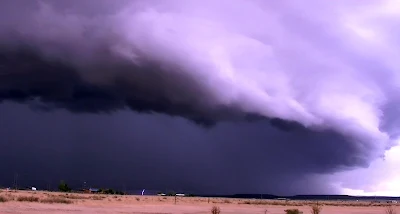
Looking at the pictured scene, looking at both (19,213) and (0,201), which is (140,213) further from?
(0,201)

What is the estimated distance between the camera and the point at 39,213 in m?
49.0

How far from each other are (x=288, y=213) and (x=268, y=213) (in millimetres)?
9389

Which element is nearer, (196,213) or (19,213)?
(19,213)

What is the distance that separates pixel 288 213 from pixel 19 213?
34796mm

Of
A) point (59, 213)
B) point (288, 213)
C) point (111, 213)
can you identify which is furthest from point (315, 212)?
point (59, 213)

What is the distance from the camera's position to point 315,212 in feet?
189

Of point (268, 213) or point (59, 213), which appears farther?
point (268, 213)

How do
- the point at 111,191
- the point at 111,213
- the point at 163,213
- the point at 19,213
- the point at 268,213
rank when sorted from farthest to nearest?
the point at 111,191, the point at 268,213, the point at 163,213, the point at 111,213, the point at 19,213

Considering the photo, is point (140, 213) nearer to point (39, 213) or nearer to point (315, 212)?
point (39, 213)

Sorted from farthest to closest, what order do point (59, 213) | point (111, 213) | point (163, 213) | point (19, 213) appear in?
point (163, 213) < point (111, 213) < point (59, 213) < point (19, 213)

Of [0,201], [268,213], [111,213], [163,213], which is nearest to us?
[111,213]

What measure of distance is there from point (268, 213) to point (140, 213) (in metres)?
23.4

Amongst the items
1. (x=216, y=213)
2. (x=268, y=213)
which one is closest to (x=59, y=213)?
(x=216, y=213)

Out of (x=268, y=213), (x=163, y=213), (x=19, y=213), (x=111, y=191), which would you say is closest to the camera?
(x=19, y=213)
